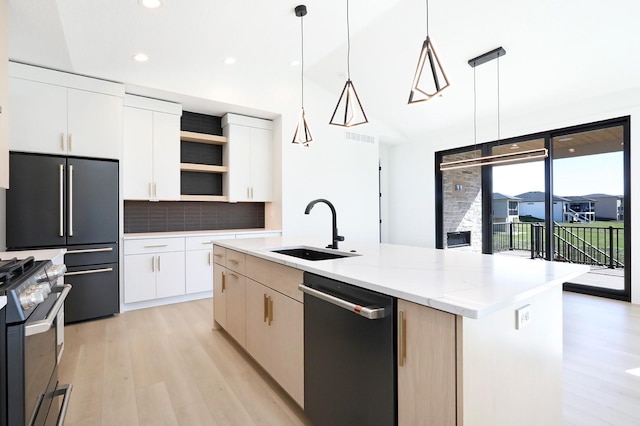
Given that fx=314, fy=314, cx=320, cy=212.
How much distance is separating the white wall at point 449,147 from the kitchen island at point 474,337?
3.66m

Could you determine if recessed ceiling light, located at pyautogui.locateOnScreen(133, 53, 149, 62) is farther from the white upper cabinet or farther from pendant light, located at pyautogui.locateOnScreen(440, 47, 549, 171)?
pendant light, located at pyautogui.locateOnScreen(440, 47, 549, 171)

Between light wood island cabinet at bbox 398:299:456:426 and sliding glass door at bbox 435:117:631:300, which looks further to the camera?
sliding glass door at bbox 435:117:631:300

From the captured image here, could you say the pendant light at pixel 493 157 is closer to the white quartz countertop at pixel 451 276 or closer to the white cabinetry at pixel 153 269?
the white quartz countertop at pixel 451 276

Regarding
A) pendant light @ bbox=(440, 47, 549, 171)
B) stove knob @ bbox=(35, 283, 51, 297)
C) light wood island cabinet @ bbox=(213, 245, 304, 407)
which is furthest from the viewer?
pendant light @ bbox=(440, 47, 549, 171)

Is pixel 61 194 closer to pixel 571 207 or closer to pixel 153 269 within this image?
pixel 153 269

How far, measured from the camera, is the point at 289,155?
16.1 feet

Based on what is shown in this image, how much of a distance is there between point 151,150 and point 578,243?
6491 mm

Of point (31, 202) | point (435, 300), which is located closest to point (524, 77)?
point (435, 300)

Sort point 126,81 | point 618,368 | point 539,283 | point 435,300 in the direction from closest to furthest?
point 435,300
point 539,283
point 618,368
point 126,81

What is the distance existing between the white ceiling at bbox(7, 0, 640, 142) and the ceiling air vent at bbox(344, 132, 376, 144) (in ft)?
3.14

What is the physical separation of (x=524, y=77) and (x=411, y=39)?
1.57m

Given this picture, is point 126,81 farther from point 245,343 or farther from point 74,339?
point 245,343

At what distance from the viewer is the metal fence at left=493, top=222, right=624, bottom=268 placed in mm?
4723

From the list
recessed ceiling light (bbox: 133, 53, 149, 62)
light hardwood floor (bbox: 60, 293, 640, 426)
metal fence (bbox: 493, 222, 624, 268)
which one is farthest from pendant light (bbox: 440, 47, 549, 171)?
recessed ceiling light (bbox: 133, 53, 149, 62)
